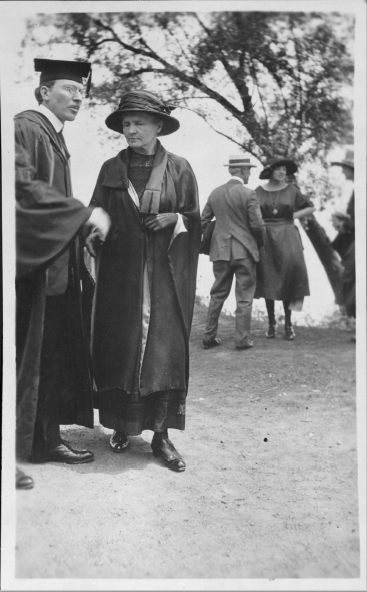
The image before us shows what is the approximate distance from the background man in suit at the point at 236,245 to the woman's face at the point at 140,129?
0.48m

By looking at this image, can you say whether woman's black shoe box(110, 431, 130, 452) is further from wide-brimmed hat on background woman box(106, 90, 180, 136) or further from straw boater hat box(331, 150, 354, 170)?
straw boater hat box(331, 150, 354, 170)

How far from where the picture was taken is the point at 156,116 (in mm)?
4176

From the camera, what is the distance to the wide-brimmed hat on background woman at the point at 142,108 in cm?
412

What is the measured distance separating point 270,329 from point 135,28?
1900 millimetres

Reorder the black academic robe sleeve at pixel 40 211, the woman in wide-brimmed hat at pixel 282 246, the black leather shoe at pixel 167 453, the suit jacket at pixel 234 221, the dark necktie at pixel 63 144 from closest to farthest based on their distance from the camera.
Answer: the black academic robe sleeve at pixel 40 211 < the dark necktie at pixel 63 144 < the black leather shoe at pixel 167 453 < the suit jacket at pixel 234 221 < the woman in wide-brimmed hat at pixel 282 246

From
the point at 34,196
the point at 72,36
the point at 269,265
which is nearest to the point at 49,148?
the point at 34,196

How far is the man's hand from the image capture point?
408 cm

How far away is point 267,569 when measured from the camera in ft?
13.3

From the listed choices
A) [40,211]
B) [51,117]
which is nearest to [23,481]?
[40,211]

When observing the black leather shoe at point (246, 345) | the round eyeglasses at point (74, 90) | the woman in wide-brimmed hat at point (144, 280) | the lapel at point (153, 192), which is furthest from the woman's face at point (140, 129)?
the black leather shoe at point (246, 345)

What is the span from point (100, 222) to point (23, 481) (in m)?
1.47

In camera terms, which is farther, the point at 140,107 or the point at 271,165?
the point at 271,165

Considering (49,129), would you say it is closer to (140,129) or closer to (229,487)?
(140,129)

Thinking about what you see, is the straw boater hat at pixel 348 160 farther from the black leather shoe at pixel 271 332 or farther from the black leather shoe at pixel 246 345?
the black leather shoe at pixel 246 345
